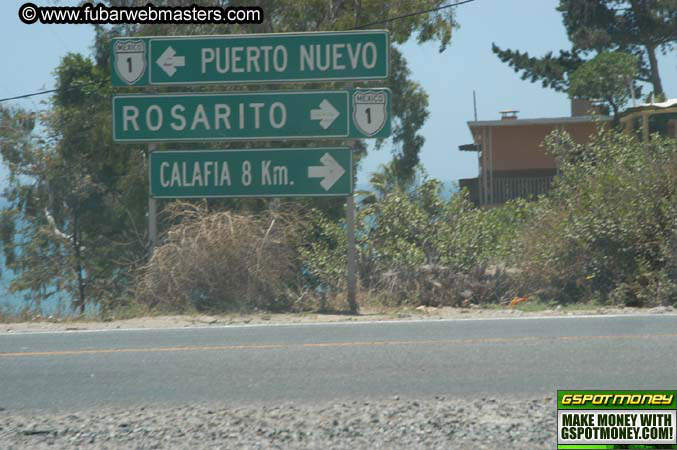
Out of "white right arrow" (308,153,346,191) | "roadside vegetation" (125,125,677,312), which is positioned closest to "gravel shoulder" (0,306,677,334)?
"roadside vegetation" (125,125,677,312)

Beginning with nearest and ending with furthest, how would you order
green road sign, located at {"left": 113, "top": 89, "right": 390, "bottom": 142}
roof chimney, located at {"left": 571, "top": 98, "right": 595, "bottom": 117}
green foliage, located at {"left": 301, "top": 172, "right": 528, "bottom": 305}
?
1. green road sign, located at {"left": 113, "top": 89, "right": 390, "bottom": 142}
2. green foliage, located at {"left": 301, "top": 172, "right": 528, "bottom": 305}
3. roof chimney, located at {"left": 571, "top": 98, "right": 595, "bottom": 117}

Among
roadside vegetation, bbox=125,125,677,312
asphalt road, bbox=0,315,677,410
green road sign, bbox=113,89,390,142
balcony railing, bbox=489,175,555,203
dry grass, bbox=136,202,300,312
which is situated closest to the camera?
asphalt road, bbox=0,315,677,410

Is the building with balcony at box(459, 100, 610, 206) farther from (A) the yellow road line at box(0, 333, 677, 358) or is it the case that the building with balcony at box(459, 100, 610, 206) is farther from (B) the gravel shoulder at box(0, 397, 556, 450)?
(B) the gravel shoulder at box(0, 397, 556, 450)

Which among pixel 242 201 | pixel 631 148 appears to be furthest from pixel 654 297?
pixel 242 201

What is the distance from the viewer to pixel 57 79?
882 inches

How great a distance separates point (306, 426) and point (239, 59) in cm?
928

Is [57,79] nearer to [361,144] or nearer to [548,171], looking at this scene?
[361,144]

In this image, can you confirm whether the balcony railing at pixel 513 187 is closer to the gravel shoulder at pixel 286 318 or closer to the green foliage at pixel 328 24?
the green foliage at pixel 328 24

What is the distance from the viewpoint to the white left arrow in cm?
1483

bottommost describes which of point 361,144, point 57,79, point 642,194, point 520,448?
point 520,448

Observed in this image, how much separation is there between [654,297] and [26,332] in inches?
358

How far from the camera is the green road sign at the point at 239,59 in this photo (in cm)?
1461

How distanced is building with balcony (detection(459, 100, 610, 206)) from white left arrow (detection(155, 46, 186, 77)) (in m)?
16.5

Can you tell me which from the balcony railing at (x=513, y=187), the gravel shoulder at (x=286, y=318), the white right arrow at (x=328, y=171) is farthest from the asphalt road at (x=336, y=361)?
the balcony railing at (x=513, y=187)
